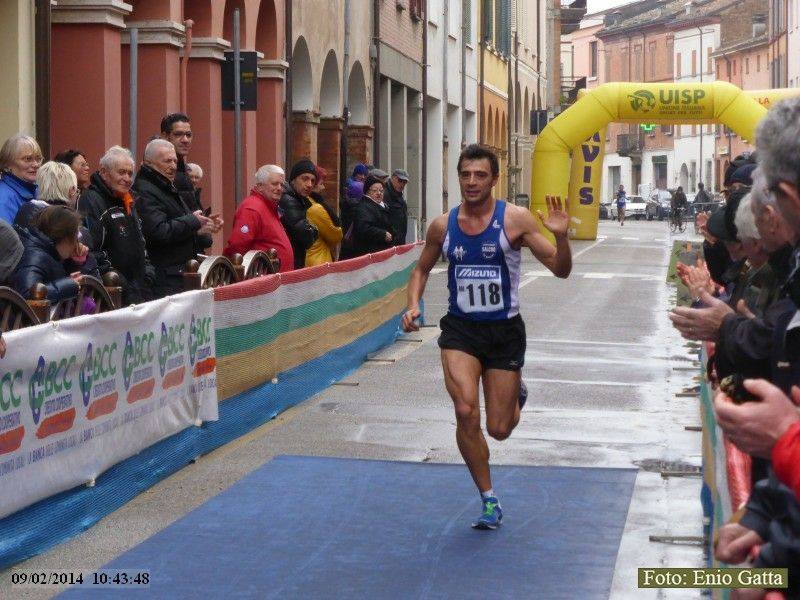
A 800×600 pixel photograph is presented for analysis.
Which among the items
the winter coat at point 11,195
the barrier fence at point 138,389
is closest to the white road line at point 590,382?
the barrier fence at point 138,389

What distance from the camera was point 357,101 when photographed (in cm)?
3177

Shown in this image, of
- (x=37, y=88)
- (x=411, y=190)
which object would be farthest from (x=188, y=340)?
(x=411, y=190)

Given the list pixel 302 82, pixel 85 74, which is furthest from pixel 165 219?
pixel 302 82

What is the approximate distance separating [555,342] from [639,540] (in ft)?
33.6

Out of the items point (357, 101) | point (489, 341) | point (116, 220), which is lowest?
point (489, 341)

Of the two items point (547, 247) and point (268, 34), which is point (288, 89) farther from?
point (547, 247)

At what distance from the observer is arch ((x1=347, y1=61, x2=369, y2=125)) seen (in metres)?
31.4

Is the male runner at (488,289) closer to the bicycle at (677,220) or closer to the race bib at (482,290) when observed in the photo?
the race bib at (482,290)

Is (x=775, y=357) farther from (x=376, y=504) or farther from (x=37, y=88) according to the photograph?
(x=37, y=88)

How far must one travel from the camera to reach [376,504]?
29.1 feet

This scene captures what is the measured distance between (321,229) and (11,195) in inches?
237

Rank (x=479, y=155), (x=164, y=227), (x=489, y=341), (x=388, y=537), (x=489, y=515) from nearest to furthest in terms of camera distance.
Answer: (x=388, y=537)
(x=489, y=515)
(x=489, y=341)
(x=479, y=155)
(x=164, y=227)

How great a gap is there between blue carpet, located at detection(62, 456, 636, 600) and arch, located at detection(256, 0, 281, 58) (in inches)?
587

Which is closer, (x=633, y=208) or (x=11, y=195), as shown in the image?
(x=11, y=195)
